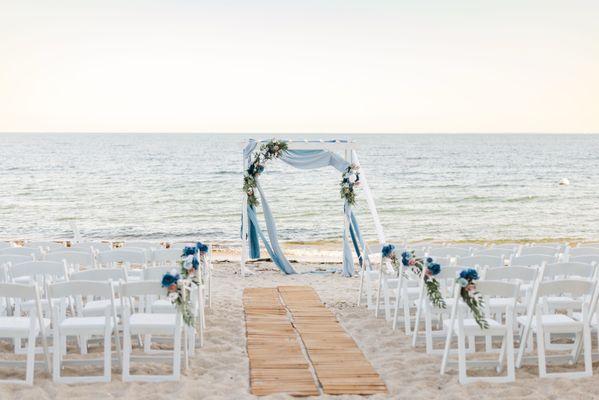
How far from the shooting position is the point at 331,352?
646 cm

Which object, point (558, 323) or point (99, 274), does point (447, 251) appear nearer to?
point (558, 323)

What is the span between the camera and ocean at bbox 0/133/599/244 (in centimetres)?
2372

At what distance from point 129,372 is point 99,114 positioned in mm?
58443

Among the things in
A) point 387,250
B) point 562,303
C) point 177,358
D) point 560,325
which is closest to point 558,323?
point 560,325

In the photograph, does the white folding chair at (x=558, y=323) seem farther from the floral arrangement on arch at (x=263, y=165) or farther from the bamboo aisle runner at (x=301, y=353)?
the floral arrangement on arch at (x=263, y=165)

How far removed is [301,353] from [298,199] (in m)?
26.3

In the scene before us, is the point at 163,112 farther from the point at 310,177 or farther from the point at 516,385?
the point at 516,385

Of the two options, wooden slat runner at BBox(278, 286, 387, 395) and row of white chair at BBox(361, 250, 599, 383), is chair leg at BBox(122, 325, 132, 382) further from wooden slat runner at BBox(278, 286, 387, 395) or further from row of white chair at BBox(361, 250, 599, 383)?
row of white chair at BBox(361, 250, 599, 383)

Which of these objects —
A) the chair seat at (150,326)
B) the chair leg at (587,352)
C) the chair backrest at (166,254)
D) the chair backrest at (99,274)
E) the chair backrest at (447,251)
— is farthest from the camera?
the chair backrest at (447,251)

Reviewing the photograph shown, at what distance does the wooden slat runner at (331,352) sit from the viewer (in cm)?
548

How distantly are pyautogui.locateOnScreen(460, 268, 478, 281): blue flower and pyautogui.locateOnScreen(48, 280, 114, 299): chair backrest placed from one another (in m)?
2.72

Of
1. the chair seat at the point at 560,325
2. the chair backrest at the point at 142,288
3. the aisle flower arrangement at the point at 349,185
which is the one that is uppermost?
the aisle flower arrangement at the point at 349,185

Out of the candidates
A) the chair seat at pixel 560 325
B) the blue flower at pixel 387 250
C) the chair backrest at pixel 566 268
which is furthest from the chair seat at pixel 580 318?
the blue flower at pixel 387 250

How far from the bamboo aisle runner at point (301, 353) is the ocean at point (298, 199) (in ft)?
16.5
